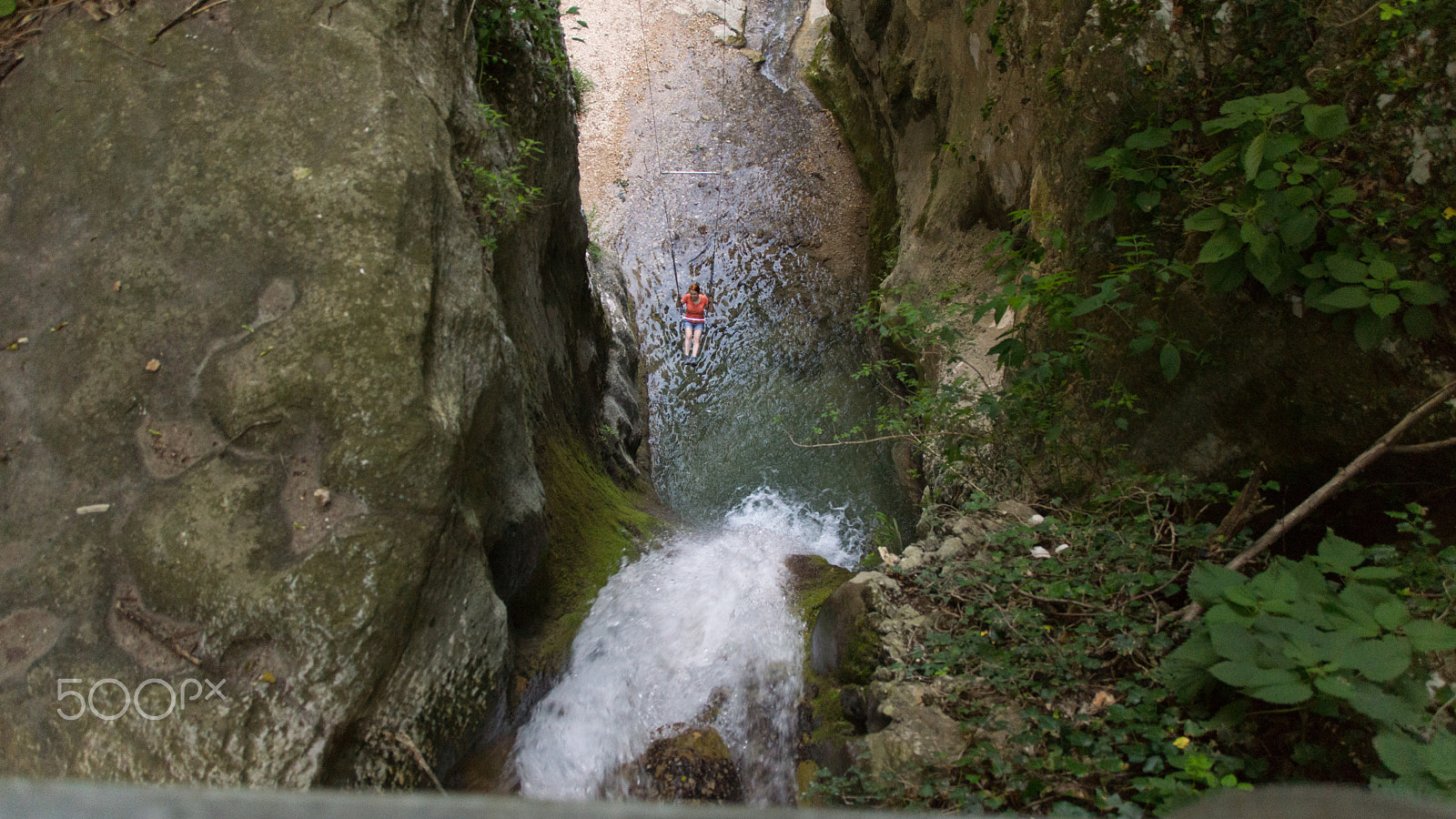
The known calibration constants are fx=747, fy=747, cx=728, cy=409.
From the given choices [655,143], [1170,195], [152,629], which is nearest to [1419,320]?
[1170,195]

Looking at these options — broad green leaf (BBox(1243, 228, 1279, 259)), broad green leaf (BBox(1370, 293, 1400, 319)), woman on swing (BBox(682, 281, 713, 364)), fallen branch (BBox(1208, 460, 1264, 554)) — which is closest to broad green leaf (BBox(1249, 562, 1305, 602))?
fallen branch (BBox(1208, 460, 1264, 554))

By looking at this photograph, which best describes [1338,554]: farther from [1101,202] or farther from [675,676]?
[675,676]

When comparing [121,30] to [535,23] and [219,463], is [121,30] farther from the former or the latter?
[535,23]

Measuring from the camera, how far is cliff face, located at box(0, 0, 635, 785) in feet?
8.68

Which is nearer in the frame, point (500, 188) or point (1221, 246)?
point (1221, 246)

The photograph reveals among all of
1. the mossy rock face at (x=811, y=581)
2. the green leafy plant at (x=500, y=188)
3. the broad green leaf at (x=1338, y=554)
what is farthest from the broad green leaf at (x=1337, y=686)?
the green leafy plant at (x=500, y=188)

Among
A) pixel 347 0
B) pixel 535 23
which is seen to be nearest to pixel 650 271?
pixel 535 23

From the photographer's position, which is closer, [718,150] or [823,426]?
[823,426]

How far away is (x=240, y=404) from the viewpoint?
9.34 ft

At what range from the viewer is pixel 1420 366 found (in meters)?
2.73

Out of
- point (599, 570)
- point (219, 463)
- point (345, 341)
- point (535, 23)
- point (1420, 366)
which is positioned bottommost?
point (599, 570)

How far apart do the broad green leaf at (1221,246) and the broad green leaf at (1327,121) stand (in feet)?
1.25

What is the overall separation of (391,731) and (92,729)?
3.11 ft

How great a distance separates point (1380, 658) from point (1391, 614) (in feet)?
0.49
